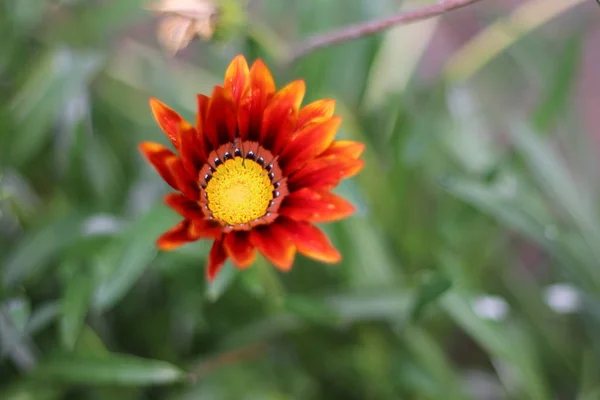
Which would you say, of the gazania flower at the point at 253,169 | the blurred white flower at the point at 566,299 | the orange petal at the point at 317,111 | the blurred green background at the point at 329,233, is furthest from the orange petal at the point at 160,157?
the blurred white flower at the point at 566,299

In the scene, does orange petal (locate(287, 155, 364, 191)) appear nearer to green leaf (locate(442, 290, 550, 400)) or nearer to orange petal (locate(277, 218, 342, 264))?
orange petal (locate(277, 218, 342, 264))

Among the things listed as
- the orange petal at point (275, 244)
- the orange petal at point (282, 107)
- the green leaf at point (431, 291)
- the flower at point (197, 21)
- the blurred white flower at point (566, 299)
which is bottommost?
the orange petal at point (275, 244)

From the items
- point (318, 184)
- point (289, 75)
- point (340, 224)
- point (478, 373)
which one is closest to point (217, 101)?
point (318, 184)

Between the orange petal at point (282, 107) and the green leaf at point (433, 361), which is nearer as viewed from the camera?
the orange petal at point (282, 107)

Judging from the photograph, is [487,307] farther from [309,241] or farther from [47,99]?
[47,99]

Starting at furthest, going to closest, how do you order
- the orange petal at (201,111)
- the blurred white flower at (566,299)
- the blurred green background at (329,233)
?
the blurred white flower at (566,299), the blurred green background at (329,233), the orange petal at (201,111)

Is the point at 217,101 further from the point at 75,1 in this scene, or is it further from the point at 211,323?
the point at 75,1

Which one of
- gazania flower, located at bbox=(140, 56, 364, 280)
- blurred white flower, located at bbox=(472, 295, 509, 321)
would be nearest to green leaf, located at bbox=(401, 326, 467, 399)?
blurred white flower, located at bbox=(472, 295, 509, 321)

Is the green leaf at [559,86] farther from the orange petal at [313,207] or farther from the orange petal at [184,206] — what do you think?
the orange petal at [184,206]
